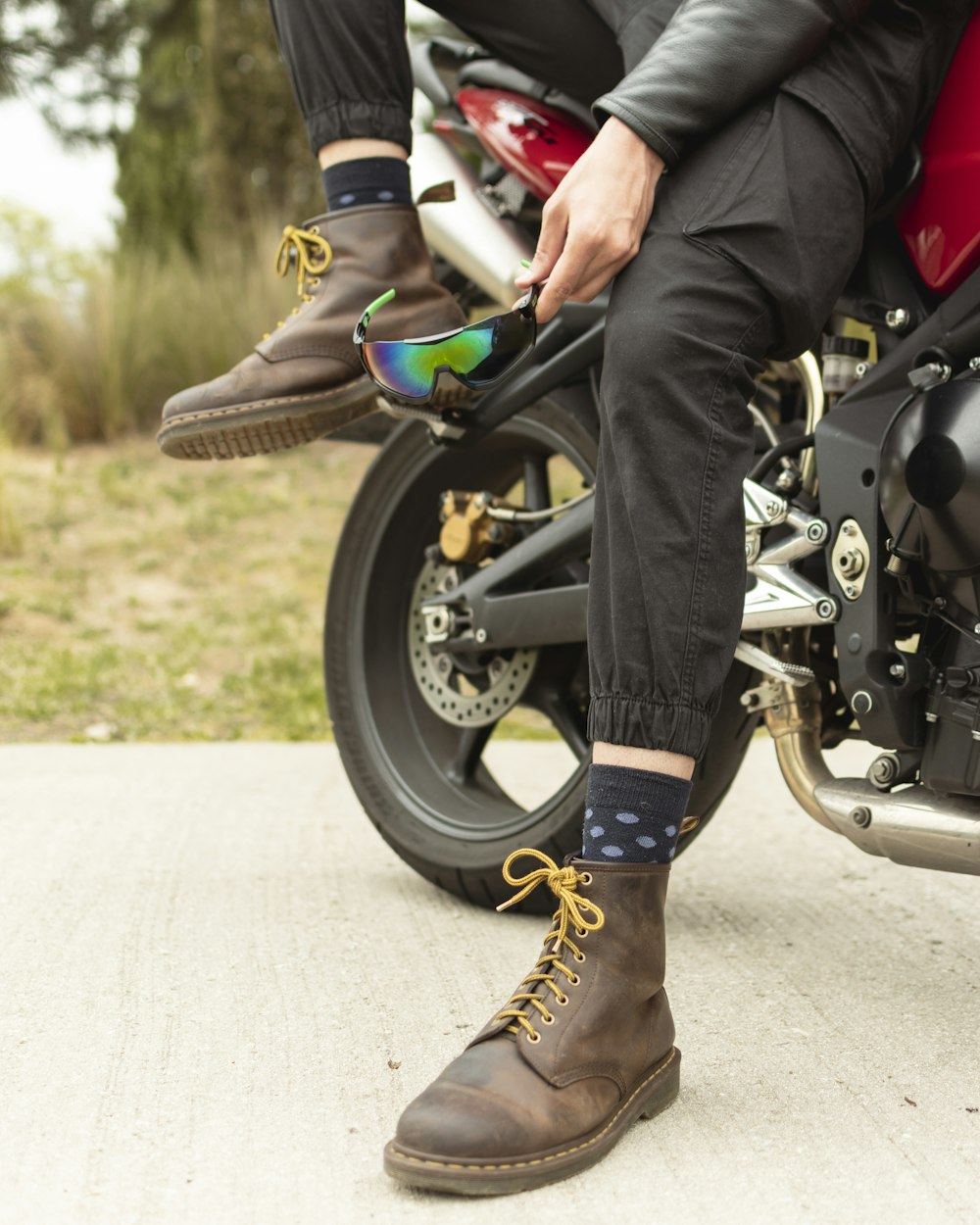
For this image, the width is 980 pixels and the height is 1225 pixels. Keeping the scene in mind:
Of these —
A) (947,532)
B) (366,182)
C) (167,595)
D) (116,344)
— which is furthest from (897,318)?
(116,344)

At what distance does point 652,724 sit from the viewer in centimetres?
133

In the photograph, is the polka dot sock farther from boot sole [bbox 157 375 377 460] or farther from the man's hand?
boot sole [bbox 157 375 377 460]

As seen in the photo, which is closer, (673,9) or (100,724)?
(673,9)

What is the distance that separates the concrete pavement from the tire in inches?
4.3

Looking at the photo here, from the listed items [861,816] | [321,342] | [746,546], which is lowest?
[861,816]

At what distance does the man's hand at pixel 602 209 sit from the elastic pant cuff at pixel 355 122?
55cm

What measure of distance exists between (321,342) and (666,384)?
62cm

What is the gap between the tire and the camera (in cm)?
211

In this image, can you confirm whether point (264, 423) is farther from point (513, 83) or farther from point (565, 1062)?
point (565, 1062)

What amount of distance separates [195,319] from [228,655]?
254cm

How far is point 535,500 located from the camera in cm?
223

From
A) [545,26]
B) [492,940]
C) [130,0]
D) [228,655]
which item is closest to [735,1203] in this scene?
[492,940]

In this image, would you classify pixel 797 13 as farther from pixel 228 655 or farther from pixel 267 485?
pixel 267 485

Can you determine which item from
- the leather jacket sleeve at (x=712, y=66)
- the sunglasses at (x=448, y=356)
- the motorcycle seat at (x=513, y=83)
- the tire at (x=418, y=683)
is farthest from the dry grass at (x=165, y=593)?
the leather jacket sleeve at (x=712, y=66)
